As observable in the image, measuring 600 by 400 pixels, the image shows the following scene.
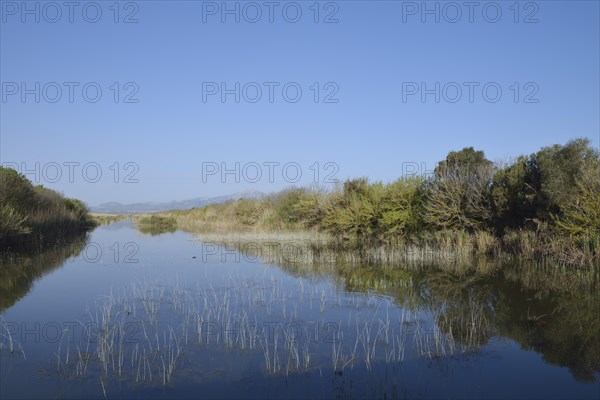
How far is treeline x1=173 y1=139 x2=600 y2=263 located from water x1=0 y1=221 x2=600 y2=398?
1.87 meters

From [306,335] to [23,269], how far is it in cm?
1307

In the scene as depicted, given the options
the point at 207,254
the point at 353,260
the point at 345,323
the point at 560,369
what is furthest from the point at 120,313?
the point at 207,254

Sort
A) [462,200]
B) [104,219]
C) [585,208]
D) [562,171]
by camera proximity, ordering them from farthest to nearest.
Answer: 1. [104,219]
2. [462,200]
3. [562,171]
4. [585,208]

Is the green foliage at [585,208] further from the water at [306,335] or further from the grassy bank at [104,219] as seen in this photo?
the grassy bank at [104,219]

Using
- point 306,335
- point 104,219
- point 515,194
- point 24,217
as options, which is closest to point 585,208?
point 515,194

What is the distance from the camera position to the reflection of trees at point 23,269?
1270cm

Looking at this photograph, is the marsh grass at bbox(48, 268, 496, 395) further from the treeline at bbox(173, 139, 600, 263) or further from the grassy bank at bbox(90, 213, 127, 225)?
the grassy bank at bbox(90, 213, 127, 225)

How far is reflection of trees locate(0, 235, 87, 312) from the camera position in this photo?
12.7 m

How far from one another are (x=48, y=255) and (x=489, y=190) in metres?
19.7

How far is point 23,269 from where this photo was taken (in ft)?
55.7

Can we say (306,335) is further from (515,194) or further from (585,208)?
(515,194)

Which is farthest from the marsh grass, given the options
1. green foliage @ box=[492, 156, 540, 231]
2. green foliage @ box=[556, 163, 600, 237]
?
green foliage @ box=[492, 156, 540, 231]

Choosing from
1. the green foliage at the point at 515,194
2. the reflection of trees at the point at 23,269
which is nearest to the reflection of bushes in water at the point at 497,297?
the green foliage at the point at 515,194

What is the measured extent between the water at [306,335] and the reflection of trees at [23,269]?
15 cm
